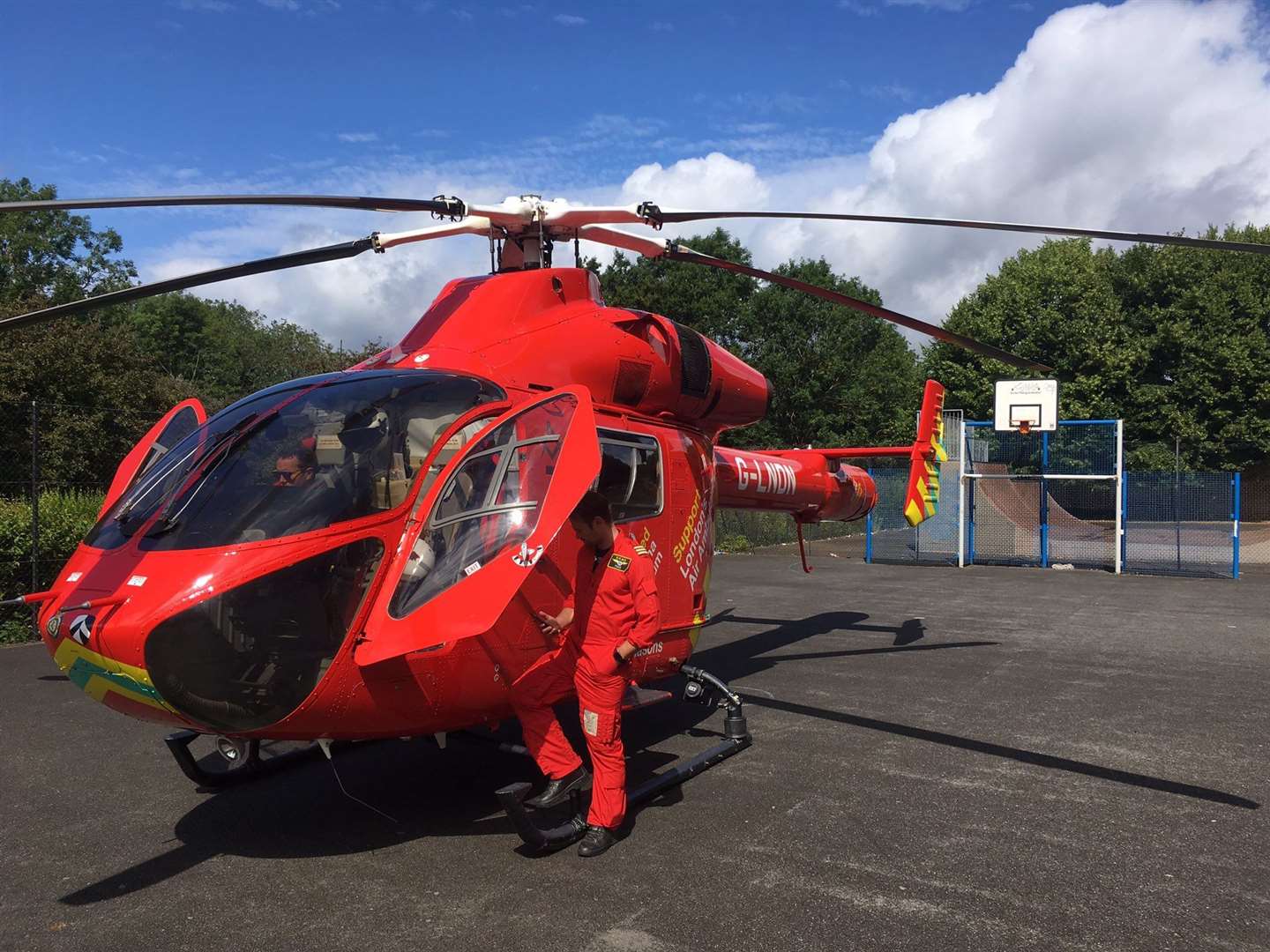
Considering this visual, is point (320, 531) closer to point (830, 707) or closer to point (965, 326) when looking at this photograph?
Result: point (830, 707)

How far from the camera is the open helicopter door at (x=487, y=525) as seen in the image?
4.08m

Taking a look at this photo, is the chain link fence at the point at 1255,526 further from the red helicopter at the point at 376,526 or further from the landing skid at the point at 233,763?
the landing skid at the point at 233,763

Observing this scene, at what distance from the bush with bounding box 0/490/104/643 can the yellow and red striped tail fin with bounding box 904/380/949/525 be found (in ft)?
32.4

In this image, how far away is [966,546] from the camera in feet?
67.1

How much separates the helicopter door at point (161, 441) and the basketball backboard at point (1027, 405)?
18.7 meters

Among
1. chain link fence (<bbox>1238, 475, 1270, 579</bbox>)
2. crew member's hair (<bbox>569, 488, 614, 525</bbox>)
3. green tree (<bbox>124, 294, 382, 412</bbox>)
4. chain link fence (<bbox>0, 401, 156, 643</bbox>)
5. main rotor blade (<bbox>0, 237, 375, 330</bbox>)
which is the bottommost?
chain link fence (<bbox>1238, 475, 1270, 579</bbox>)

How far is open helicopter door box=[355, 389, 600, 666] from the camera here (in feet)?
13.4

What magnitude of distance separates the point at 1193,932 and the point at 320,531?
415 cm

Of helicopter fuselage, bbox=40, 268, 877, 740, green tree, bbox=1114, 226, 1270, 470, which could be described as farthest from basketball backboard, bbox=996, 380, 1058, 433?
green tree, bbox=1114, 226, 1270, 470

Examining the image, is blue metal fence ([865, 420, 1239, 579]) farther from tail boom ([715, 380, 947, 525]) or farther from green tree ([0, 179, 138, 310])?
green tree ([0, 179, 138, 310])

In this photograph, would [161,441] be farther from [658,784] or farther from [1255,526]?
[1255,526]

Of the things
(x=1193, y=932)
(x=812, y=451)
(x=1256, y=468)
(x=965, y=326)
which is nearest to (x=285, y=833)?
(x=1193, y=932)

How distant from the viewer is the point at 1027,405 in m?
21.0

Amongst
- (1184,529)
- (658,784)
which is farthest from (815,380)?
(658,784)
